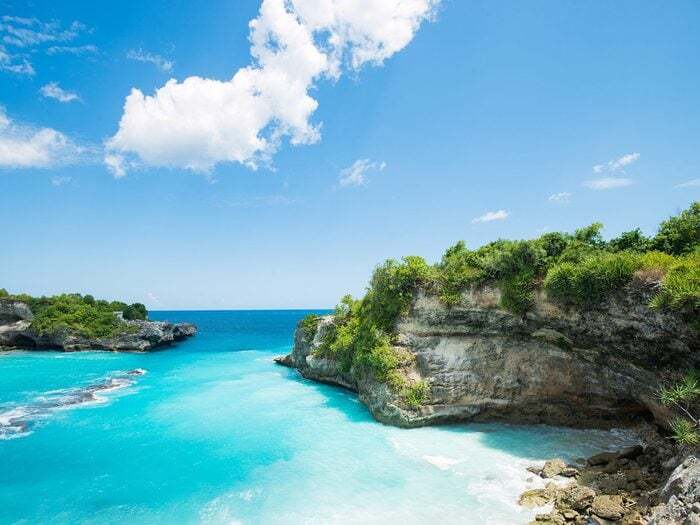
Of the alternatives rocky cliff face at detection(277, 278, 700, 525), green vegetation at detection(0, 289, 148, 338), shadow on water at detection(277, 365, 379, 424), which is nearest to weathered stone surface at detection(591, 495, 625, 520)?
rocky cliff face at detection(277, 278, 700, 525)

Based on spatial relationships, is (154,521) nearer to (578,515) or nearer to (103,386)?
(578,515)

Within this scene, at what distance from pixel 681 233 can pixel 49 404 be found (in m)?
40.9

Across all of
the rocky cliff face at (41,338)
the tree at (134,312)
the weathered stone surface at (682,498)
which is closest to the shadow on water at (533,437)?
the weathered stone surface at (682,498)

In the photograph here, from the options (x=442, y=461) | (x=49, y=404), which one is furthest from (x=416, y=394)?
(x=49, y=404)

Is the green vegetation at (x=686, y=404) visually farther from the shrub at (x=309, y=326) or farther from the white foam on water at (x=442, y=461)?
the shrub at (x=309, y=326)

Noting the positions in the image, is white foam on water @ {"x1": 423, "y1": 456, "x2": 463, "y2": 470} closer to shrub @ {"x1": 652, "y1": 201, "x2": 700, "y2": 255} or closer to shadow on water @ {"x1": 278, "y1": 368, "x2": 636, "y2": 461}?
shadow on water @ {"x1": 278, "y1": 368, "x2": 636, "y2": 461}

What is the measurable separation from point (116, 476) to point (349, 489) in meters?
10.3

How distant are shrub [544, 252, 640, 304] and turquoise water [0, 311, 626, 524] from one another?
7.09m

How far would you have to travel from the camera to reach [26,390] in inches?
1284

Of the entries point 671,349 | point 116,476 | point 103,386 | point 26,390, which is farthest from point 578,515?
point 26,390

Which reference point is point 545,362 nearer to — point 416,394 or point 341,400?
point 416,394

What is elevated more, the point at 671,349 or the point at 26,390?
the point at 671,349

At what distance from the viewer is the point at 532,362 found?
20953mm

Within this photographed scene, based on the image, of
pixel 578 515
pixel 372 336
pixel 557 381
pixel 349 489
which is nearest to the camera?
pixel 578 515
